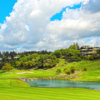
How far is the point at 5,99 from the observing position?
16000 millimetres

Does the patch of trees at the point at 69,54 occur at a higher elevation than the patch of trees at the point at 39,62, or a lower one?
higher

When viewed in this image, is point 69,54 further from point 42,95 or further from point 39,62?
point 42,95

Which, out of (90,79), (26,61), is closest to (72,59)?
(26,61)

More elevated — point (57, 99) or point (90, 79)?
point (57, 99)

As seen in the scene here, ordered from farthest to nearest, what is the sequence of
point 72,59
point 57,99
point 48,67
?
point 72,59
point 48,67
point 57,99

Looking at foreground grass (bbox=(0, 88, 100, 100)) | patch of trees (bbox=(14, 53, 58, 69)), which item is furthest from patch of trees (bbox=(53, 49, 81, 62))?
foreground grass (bbox=(0, 88, 100, 100))

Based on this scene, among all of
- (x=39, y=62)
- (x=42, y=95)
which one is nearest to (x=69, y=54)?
(x=39, y=62)

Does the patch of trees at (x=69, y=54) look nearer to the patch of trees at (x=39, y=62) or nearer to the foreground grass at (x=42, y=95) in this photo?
the patch of trees at (x=39, y=62)

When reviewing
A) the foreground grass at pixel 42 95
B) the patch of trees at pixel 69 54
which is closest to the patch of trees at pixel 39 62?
the patch of trees at pixel 69 54

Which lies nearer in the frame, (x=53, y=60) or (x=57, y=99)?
(x=57, y=99)

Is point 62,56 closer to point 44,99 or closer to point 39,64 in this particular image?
point 39,64

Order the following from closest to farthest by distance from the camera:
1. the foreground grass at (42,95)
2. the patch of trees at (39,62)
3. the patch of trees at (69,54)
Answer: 1. the foreground grass at (42,95)
2. the patch of trees at (39,62)
3. the patch of trees at (69,54)

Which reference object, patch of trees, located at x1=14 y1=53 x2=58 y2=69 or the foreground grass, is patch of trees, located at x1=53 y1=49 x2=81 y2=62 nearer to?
patch of trees, located at x1=14 y1=53 x2=58 y2=69

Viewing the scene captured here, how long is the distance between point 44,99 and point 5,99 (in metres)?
4.49
